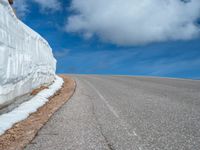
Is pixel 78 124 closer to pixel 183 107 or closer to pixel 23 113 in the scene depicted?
pixel 23 113

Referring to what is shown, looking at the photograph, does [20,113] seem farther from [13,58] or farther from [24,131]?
[24,131]

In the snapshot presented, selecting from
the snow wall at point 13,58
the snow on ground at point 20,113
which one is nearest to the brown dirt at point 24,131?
the snow on ground at point 20,113

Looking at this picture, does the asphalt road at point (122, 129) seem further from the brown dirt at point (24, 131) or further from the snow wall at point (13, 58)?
the snow wall at point (13, 58)

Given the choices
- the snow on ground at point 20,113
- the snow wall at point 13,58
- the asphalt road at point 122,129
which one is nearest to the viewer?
the asphalt road at point 122,129

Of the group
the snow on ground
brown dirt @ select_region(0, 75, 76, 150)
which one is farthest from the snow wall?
brown dirt @ select_region(0, 75, 76, 150)

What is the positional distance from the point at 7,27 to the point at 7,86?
1.62 metres

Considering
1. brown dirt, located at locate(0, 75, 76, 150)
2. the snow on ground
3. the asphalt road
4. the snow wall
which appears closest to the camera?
the asphalt road

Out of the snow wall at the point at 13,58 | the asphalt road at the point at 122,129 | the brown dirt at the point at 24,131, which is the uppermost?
the snow wall at the point at 13,58

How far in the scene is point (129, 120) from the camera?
8.26m

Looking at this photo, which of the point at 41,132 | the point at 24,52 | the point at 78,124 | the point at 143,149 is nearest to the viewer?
the point at 143,149

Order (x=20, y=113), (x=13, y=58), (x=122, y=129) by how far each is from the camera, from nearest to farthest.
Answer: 1. (x=122, y=129)
2. (x=20, y=113)
3. (x=13, y=58)

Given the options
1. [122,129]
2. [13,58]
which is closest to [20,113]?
[13,58]

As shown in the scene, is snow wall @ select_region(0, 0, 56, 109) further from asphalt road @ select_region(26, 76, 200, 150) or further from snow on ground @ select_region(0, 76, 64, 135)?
asphalt road @ select_region(26, 76, 200, 150)

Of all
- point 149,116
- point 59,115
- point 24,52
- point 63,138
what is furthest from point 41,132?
point 24,52
